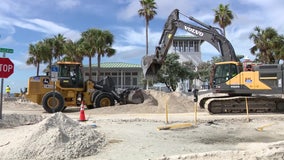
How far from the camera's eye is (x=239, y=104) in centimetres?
2164

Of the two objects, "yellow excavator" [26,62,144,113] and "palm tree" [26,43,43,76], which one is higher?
"palm tree" [26,43,43,76]

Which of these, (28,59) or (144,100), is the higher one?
(28,59)

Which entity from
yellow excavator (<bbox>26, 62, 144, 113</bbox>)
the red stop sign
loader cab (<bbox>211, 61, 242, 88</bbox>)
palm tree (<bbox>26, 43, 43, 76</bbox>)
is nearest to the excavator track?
loader cab (<bbox>211, 61, 242, 88</bbox>)

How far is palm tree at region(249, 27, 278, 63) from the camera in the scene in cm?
4459

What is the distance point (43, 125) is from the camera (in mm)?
9984

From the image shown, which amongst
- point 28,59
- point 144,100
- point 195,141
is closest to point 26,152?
point 195,141

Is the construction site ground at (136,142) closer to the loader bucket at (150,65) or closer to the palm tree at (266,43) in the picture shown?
the loader bucket at (150,65)

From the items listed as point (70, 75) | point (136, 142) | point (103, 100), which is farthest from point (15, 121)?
point (103, 100)

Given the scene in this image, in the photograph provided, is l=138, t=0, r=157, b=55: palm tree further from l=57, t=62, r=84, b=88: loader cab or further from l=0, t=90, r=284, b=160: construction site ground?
l=0, t=90, r=284, b=160: construction site ground

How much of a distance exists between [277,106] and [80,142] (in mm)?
15916

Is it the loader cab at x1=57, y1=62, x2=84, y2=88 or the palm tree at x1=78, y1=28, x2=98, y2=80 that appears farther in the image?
the palm tree at x1=78, y1=28, x2=98, y2=80

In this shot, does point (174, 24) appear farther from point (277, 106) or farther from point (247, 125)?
point (247, 125)

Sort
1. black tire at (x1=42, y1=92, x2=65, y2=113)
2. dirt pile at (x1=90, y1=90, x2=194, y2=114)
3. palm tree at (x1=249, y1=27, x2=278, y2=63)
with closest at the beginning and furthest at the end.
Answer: black tire at (x1=42, y1=92, x2=65, y2=113) → dirt pile at (x1=90, y1=90, x2=194, y2=114) → palm tree at (x1=249, y1=27, x2=278, y2=63)

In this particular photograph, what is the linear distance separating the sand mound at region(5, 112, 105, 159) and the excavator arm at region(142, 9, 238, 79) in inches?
524
